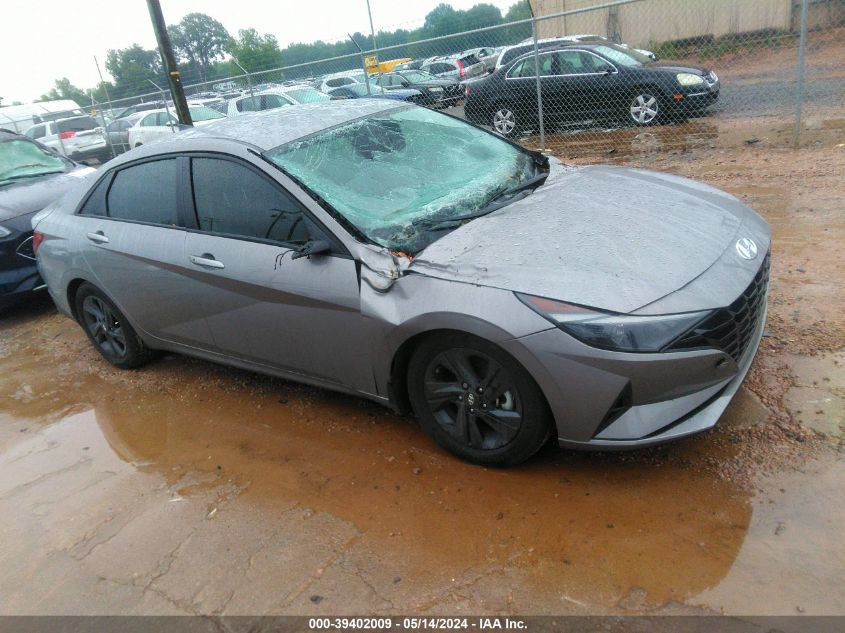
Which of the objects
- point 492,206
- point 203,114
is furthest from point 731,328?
point 203,114

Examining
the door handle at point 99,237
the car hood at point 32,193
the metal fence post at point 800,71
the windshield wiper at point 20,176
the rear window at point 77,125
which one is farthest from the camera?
the rear window at point 77,125

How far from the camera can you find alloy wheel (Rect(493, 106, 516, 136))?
456 inches

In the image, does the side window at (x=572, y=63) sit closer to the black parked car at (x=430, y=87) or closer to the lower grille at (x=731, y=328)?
the black parked car at (x=430, y=87)

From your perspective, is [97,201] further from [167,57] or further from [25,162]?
[167,57]

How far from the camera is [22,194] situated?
678cm

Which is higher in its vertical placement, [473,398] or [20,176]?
[20,176]

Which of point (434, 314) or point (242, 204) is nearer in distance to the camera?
point (434, 314)

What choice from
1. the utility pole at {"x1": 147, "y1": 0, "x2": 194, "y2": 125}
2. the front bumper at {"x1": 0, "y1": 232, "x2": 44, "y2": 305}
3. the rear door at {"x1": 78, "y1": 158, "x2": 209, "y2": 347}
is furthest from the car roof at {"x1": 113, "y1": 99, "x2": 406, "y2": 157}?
the utility pole at {"x1": 147, "y1": 0, "x2": 194, "y2": 125}

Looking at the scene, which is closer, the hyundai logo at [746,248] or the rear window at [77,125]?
the hyundai logo at [746,248]

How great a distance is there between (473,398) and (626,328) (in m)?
0.76

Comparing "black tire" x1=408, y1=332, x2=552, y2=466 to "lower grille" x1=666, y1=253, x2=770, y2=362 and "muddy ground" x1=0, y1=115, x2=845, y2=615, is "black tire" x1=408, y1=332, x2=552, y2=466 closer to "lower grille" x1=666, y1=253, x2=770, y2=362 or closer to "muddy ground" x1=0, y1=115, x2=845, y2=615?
"muddy ground" x1=0, y1=115, x2=845, y2=615

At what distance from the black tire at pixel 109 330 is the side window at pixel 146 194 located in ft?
2.17

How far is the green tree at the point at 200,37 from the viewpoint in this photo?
5962cm

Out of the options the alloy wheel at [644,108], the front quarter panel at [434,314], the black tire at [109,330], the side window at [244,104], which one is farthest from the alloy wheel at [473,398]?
the side window at [244,104]
